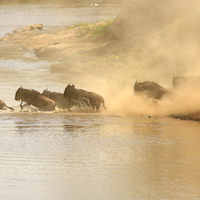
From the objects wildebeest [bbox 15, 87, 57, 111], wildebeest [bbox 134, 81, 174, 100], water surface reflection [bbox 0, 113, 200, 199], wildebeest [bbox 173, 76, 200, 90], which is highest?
wildebeest [bbox 173, 76, 200, 90]

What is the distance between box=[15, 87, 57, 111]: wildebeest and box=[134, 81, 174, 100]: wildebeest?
2576 mm

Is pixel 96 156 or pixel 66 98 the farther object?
pixel 66 98

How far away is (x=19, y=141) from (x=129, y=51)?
60.7 feet

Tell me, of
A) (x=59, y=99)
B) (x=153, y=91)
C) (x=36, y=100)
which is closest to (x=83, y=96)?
(x=59, y=99)

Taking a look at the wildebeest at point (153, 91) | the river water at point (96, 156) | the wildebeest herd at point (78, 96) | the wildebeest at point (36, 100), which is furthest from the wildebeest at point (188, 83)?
the wildebeest at point (36, 100)

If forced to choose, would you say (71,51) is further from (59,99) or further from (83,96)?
(83,96)

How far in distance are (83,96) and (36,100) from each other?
139 cm

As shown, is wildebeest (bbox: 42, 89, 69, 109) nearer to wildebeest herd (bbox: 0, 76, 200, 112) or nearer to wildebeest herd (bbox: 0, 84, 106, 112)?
wildebeest herd (bbox: 0, 76, 200, 112)

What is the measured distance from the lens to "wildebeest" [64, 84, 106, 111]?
1530 centimetres

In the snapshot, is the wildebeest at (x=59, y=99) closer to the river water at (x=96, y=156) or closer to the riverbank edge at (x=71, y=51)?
the river water at (x=96, y=156)

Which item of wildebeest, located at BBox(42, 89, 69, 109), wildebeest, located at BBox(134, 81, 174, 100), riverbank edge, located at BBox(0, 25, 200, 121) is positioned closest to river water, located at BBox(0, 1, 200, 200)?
wildebeest, located at BBox(42, 89, 69, 109)

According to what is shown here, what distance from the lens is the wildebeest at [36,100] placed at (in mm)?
15070

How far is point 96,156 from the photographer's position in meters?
9.99

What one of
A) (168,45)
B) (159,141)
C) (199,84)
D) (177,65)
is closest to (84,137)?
(159,141)
